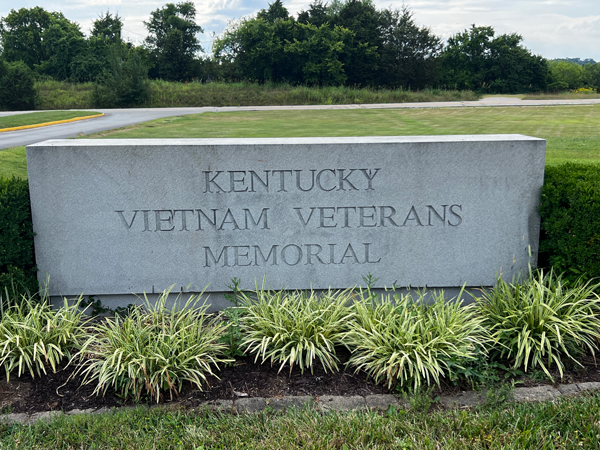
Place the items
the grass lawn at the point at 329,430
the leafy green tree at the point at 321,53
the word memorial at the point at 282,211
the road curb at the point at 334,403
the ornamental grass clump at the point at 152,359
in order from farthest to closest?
the leafy green tree at the point at 321,53
the word memorial at the point at 282,211
the ornamental grass clump at the point at 152,359
the road curb at the point at 334,403
the grass lawn at the point at 329,430

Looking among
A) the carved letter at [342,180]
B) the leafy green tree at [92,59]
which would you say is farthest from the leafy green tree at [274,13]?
the carved letter at [342,180]

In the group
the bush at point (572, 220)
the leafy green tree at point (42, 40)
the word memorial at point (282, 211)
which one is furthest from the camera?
the leafy green tree at point (42, 40)

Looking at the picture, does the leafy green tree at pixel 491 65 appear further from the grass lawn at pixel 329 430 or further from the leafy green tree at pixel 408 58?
the grass lawn at pixel 329 430

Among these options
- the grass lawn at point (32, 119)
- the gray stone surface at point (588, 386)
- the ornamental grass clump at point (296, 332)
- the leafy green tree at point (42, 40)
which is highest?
the leafy green tree at point (42, 40)

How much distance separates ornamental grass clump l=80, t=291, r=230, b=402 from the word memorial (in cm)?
89

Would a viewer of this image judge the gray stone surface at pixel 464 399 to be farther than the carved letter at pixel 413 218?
No

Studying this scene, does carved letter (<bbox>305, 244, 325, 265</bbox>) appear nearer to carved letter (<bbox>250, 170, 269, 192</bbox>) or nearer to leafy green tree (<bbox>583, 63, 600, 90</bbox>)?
carved letter (<bbox>250, 170, 269, 192</bbox>)

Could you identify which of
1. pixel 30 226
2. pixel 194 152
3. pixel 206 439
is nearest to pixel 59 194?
pixel 30 226

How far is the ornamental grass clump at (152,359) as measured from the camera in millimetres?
3357

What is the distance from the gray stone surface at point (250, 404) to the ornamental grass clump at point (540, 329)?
1606mm

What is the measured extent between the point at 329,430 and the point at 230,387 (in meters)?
0.84

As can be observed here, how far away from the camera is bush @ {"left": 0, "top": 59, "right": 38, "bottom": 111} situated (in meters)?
32.0

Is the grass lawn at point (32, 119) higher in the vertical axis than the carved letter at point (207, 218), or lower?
higher

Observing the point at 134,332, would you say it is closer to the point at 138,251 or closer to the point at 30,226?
the point at 138,251
